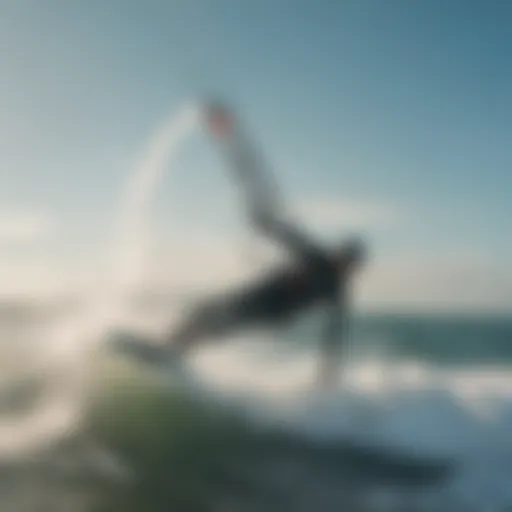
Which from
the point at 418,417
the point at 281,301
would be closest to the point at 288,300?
the point at 281,301

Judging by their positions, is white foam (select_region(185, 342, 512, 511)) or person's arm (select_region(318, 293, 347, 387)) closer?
white foam (select_region(185, 342, 512, 511))

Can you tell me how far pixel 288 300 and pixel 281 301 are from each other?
16 cm

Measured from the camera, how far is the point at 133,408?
41.5ft

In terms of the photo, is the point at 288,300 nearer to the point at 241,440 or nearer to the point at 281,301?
the point at 281,301

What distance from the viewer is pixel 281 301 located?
15.2 m

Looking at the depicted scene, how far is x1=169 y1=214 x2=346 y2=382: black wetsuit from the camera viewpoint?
48.0 ft

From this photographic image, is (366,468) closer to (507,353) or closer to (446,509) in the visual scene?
(446,509)

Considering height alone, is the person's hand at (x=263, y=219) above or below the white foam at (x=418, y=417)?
above

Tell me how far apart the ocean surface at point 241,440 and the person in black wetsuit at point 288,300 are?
3.72ft

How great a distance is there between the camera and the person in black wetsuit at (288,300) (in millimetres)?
14578

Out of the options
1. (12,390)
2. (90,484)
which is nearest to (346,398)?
(90,484)

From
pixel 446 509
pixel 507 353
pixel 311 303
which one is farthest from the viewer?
pixel 507 353

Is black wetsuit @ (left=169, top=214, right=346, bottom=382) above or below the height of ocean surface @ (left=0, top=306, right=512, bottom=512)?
above

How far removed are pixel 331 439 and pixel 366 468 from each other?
899 mm
